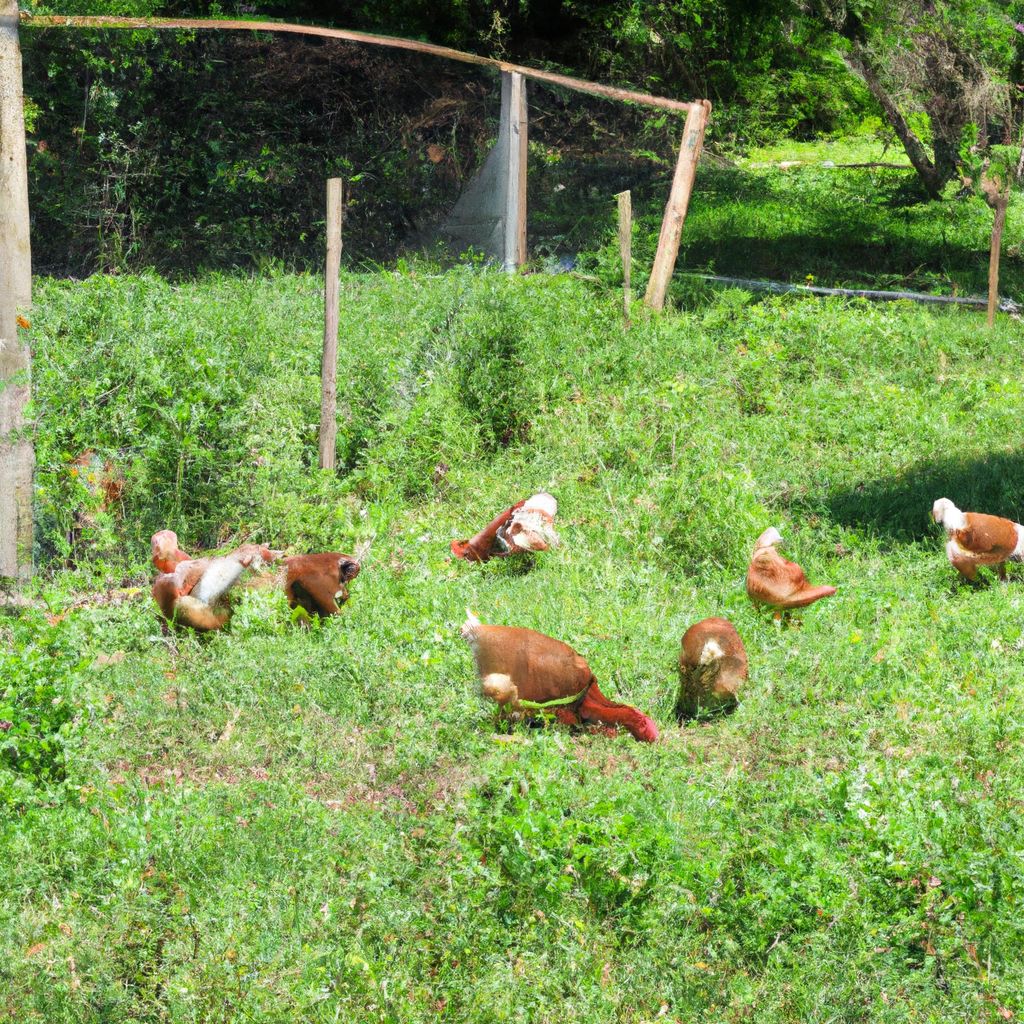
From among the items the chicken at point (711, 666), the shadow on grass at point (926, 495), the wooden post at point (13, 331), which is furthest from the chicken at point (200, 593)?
the shadow on grass at point (926, 495)

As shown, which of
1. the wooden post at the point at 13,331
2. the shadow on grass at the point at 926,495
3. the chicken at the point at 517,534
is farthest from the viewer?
the shadow on grass at the point at 926,495

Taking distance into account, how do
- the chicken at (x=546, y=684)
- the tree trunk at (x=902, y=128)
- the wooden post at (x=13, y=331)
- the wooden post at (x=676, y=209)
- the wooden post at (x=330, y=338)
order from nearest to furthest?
the chicken at (x=546, y=684)
the wooden post at (x=13, y=331)
the wooden post at (x=330, y=338)
the wooden post at (x=676, y=209)
the tree trunk at (x=902, y=128)

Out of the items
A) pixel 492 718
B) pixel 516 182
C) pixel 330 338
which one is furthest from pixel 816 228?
pixel 492 718

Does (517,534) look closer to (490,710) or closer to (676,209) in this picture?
(490,710)

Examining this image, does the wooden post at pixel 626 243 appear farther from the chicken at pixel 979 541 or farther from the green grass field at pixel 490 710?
the chicken at pixel 979 541

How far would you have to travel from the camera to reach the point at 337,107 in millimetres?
11133

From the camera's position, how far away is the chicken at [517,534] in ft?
19.3

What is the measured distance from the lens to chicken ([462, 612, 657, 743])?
4398 millimetres

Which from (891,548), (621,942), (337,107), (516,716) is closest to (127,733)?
(516,716)

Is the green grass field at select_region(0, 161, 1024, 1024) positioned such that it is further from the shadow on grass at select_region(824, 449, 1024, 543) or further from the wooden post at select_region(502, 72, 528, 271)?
the wooden post at select_region(502, 72, 528, 271)

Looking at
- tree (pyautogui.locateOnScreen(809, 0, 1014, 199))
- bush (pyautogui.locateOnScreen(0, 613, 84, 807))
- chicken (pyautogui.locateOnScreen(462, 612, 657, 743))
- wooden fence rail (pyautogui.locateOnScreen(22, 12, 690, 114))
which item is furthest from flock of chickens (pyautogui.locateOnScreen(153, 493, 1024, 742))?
tree (pyautogui.locateOnScreen(809, 0, 1014, 199))

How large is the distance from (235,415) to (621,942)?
380cm

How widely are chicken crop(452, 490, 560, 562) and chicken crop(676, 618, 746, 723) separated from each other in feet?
4.76

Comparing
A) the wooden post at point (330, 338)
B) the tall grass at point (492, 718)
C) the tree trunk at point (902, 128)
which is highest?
the tree trunk at point (902, 128)
